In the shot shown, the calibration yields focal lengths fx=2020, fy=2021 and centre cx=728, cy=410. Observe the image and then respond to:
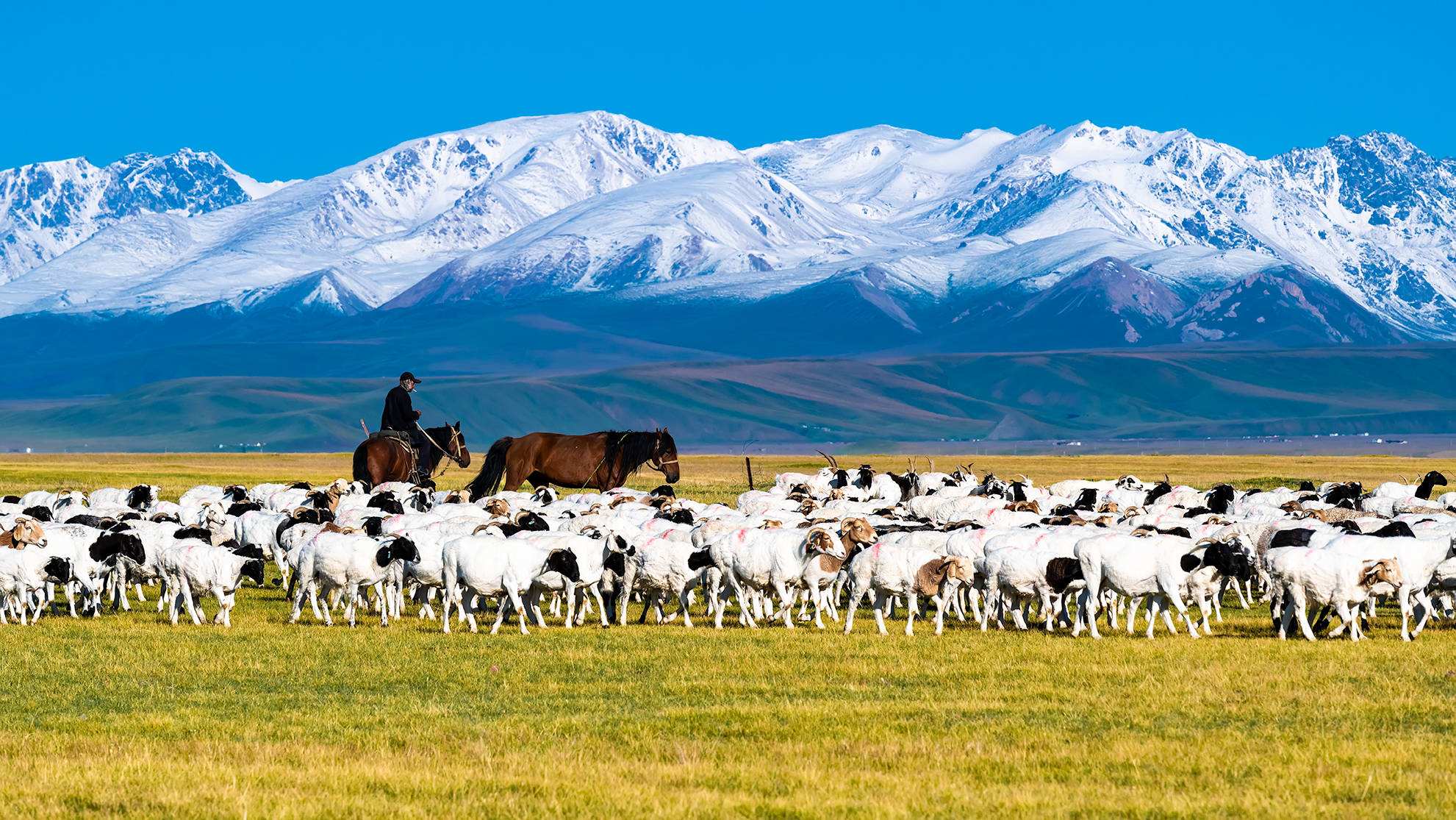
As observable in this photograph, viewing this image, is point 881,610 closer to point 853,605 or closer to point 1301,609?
point 853,605

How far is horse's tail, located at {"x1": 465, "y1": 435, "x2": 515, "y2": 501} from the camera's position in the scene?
41.0 m

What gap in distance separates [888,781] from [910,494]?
30.5 meters

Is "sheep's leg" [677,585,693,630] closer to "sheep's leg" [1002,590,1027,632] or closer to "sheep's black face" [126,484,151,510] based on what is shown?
"sheep's leg" [1002,590,1027,632]

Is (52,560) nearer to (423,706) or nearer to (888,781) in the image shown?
(423,706)

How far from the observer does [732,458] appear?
334ft

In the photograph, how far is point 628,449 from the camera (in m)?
43.6

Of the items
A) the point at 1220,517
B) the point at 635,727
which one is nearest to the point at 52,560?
the point at 635,727

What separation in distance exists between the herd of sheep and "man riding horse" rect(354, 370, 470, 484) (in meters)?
11.3

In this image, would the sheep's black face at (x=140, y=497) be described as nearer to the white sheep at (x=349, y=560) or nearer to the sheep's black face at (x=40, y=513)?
the sheep's black face at (x=40, y=513)

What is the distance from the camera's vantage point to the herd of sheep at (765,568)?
77.4 ft

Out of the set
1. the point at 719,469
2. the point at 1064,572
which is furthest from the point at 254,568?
the point at 719,469

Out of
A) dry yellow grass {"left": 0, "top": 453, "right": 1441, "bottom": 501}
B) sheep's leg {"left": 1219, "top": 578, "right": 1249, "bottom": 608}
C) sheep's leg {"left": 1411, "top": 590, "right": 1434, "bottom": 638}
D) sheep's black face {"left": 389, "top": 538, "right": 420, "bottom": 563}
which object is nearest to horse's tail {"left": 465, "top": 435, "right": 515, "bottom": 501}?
dry yellow grass {"left": 0, "top": 453, "right": 1441, "bottom": 501}

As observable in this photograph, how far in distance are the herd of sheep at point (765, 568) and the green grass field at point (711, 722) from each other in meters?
0.67

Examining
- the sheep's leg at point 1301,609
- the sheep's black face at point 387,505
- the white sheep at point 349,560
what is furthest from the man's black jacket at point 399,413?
the sheep's leg at point 1301,609
